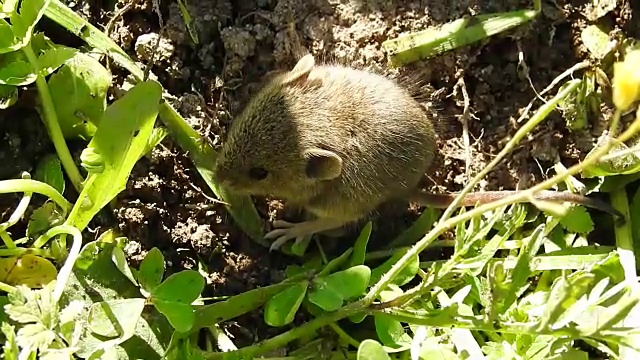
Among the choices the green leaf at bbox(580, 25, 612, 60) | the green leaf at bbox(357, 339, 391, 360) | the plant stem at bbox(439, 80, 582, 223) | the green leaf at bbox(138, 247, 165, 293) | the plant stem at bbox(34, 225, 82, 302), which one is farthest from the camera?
the green leaf at bbox(580, 25, 612, 60)

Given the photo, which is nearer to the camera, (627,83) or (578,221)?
(627,83)

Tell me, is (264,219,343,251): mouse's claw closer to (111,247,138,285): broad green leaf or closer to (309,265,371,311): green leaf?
(309,265,371,311): green leaf

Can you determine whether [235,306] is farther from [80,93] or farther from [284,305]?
[80,93]

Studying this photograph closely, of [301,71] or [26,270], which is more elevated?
[301,71]

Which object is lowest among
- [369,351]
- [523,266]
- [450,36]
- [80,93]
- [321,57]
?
[369,351]

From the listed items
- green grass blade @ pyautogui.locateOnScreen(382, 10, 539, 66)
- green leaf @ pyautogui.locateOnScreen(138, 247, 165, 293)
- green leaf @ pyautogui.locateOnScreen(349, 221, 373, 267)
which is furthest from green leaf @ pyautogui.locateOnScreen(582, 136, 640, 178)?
green leaf @ pyautogui.locateOnScreen(138, 247, 165, 293)

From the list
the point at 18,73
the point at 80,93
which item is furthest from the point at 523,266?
the point at 18,73

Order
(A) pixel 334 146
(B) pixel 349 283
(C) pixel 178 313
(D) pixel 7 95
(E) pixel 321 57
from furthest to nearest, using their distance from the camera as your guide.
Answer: (E) pixel 321 57 < (A) pixel 334 146 < (D) pixel 7 95 < (B) pixel 349 283 < (C) pixel 178 313
